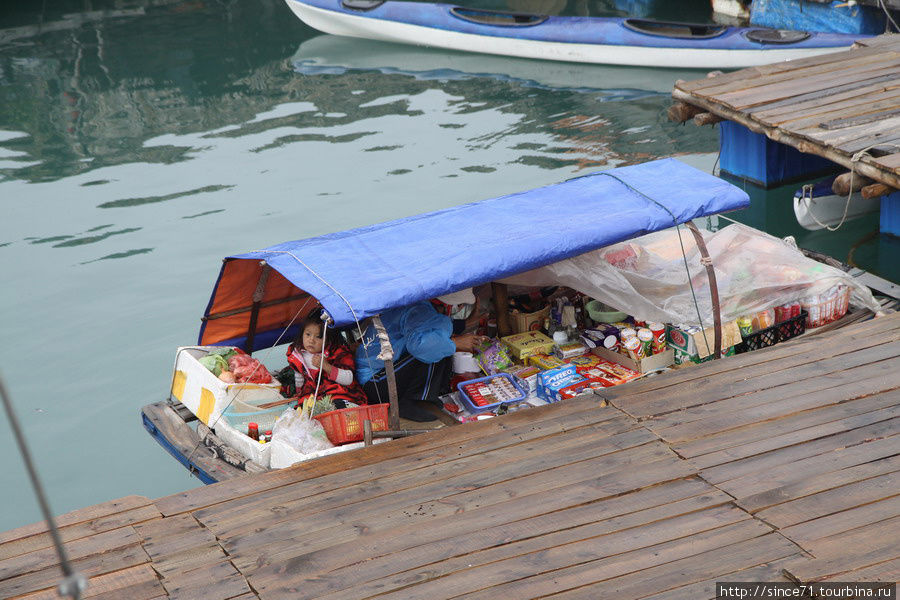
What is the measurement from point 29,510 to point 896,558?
21.8 ft

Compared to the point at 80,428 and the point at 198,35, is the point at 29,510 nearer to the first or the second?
the point at 80,428

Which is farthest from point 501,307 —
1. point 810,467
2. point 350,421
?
point 810,467

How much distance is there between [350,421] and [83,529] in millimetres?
1773

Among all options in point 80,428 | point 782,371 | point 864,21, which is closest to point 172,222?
point 80,428

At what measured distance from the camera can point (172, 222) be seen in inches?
530

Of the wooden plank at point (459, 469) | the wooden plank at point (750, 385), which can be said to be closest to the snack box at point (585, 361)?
the wooden plank at point (750, 385)

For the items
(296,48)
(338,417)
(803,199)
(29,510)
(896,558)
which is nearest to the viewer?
(896,558)

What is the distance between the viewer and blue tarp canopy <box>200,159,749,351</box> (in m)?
6.44

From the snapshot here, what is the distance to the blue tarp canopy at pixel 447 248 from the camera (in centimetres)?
644

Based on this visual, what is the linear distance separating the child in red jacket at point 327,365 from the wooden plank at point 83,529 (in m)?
1.50

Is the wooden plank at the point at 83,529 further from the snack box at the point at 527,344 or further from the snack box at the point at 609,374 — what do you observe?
the snack box at the point at 609,374

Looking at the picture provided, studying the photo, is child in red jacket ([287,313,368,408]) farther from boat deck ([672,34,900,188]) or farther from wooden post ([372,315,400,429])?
boat deck ([672,34,900,188])

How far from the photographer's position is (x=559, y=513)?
5.48 m

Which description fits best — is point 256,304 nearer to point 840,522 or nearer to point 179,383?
point 179,383
